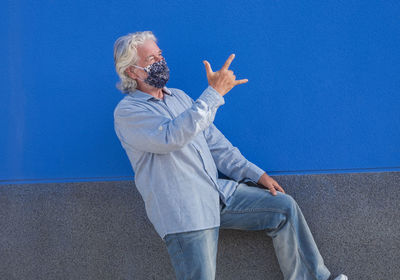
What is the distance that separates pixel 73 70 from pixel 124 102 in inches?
26.7

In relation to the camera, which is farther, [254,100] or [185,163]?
[254,100]

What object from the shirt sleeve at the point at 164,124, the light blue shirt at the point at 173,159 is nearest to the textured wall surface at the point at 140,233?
the light blue shirt at the point at 173,159

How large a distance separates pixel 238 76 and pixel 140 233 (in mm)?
1192

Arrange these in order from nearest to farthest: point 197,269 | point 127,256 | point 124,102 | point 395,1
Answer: point 197,269 < point 124,102 < point 395,1 < point 127,256

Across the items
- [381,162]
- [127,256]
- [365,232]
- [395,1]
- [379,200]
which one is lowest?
[127,256]

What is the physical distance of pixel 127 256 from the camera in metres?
2.86

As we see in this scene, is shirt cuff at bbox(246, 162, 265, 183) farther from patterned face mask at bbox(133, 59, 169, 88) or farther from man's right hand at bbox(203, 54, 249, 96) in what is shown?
patterned face mask at bbox(133, 59, 169, 88)

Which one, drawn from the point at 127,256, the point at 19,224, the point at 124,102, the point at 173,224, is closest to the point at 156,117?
the point at 124,102

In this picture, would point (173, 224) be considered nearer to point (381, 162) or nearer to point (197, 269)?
point (197, 269)

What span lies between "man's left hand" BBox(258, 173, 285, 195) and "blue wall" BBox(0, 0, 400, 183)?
0.20m

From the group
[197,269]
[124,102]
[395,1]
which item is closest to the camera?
[197,269]

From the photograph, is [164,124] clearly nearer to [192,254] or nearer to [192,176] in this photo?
[192,176]

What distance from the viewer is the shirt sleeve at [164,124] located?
2.13 m

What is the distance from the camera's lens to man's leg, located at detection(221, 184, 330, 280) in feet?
8.04
